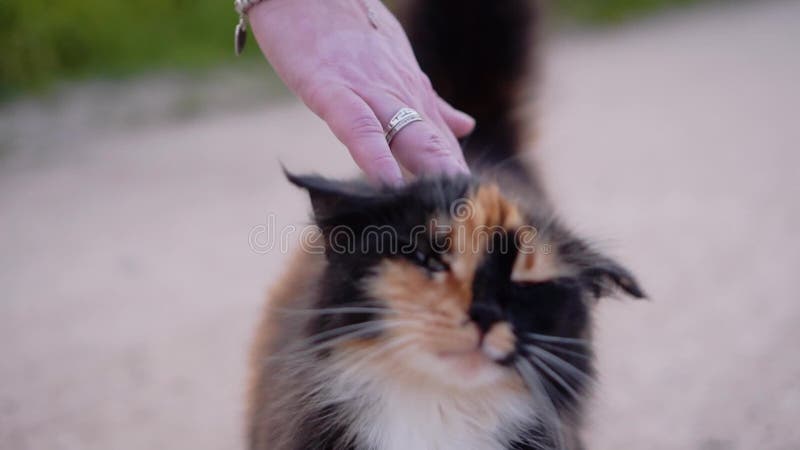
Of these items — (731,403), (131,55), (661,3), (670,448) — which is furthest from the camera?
(661,3)

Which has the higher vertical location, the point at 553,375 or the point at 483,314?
the point at 483,314

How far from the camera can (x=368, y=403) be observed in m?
1.30

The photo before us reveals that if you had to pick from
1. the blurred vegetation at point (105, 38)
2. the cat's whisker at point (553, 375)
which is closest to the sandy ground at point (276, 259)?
the cat's whisker at point (553, 375)

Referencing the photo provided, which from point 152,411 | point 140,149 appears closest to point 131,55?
point 140,149

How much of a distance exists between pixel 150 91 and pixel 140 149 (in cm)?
84

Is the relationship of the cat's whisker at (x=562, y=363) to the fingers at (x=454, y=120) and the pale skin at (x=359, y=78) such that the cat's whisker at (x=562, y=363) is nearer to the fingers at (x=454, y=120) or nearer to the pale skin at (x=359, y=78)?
the pale skin at (x=359, y=78)

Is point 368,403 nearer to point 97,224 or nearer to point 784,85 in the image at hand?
point 97,224

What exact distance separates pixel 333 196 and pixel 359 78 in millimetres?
395

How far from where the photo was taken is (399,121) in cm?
150

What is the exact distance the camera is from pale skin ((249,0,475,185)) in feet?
4.72

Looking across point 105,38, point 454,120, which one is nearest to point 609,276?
point 454,120

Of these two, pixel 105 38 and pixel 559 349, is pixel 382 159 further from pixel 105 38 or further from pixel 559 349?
pixel 105 38

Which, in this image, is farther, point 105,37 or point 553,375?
point 105,37

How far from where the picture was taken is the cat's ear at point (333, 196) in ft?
3.99
